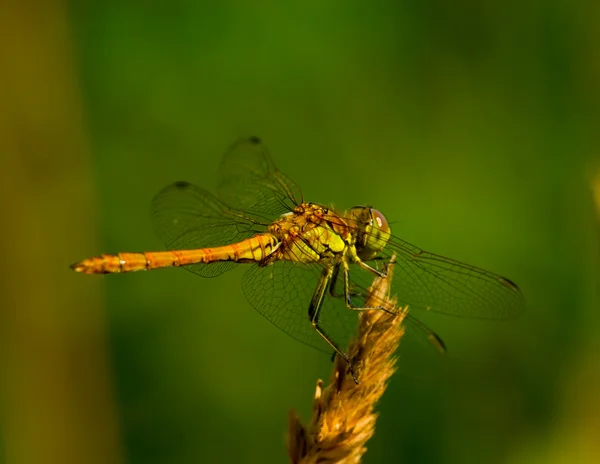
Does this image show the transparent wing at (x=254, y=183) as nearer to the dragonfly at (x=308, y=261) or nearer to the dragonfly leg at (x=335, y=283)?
the dragonfly at (x=308, y=261)

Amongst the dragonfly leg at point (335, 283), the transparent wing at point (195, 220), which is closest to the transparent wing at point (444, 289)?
the dragonfly leg at point (335, 283)

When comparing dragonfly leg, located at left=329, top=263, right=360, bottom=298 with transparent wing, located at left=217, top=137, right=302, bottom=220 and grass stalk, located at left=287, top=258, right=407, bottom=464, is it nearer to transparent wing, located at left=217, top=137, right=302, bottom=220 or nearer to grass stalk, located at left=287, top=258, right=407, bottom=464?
transparent wing, located at left=217, top=137, right=302, bottom=220

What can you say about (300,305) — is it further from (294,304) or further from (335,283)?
(335,283)

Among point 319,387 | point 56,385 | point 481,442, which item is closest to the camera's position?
point 319,387

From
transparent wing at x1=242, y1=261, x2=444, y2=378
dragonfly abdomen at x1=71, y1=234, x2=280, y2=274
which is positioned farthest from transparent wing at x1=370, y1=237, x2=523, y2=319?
dragonfly abdomen at x1=71, y1=234, x2=280, y2=274

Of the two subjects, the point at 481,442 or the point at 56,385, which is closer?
the point at 481,442

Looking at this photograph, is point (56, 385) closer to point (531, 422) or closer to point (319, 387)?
point (319, 387)

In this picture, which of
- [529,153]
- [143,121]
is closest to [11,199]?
[143,121]
